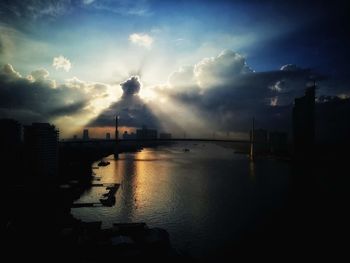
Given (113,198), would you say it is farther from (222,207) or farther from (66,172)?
(66,172)

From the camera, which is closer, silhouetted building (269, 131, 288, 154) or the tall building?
the tall building

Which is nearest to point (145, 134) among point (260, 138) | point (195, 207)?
point (260, 138)

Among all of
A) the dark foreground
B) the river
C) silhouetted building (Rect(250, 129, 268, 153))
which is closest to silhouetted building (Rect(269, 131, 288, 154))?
silhouetted building (Rect(250, 129, 268, 153))

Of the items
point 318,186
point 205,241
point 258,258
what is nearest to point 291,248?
point 258,258

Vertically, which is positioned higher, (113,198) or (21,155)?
(21,155)

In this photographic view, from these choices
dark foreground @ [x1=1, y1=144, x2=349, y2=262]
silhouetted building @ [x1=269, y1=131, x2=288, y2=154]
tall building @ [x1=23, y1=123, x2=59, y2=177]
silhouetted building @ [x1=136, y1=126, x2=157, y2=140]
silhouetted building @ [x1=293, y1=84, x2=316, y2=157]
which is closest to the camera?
dark foreground @ [x1=1, y1=144, x2=349, y2=262]

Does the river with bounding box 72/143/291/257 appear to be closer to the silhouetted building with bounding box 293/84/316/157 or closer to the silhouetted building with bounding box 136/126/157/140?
the silhouetted building with bounding box 293/84/316/157

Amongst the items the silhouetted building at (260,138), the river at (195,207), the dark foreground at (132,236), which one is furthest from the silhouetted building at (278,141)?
the dark foreground at (132,236)
